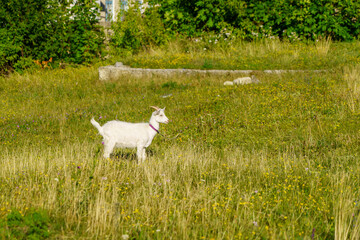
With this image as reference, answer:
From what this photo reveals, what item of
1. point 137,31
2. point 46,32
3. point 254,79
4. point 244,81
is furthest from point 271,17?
point 46,32

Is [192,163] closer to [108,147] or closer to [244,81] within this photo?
[108,147]

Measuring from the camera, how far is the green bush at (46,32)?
13.2 m

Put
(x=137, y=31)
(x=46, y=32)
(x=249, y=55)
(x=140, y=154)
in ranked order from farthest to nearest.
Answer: (x=137, y=31)
(x=249, y=55)
(x=46, y=32)
(x=140, y=154)

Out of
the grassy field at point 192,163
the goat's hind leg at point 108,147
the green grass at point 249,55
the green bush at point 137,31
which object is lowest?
the grassy field at point 192,163

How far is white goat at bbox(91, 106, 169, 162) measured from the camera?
A: 569cm

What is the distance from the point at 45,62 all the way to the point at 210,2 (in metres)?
6.65

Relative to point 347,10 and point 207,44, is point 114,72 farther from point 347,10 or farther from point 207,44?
point 347,10

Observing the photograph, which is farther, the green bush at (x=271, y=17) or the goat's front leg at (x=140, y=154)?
the green bush at (x=271, y=17)

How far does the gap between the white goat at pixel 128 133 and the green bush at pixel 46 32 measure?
8.91m

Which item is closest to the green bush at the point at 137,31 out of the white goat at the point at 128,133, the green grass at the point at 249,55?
the green grass at the point at 249,55

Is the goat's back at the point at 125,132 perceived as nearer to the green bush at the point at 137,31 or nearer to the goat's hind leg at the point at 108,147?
the goat's hind leg at the point at 108,147

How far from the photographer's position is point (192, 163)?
577cm

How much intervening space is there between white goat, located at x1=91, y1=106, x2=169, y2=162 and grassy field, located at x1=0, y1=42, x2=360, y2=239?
0.85 ft

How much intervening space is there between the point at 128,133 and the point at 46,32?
9.30m
